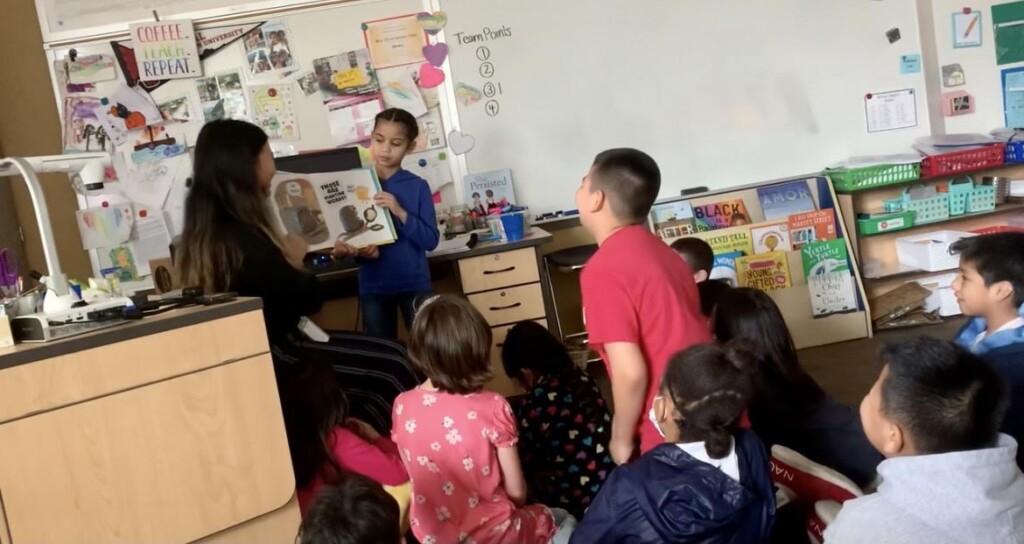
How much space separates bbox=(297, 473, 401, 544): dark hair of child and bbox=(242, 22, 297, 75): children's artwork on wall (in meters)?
3.09

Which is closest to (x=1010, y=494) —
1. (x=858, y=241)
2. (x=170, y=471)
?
(x=170, y=471)

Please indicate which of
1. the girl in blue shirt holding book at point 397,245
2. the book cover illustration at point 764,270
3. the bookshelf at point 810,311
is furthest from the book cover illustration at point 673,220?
the girl in blue shirt holding book at point 397,245

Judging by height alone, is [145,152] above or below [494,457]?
above

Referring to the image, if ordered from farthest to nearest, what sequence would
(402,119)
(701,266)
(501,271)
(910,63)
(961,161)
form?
(910,63)
(961,161)
(501,271)
(402,119)
(701,266)

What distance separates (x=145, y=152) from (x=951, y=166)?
12.7 feet

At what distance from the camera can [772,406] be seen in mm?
2018

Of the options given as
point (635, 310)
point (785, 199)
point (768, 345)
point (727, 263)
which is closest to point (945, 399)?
point (635, 310)

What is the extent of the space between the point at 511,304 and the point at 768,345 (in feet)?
5.70

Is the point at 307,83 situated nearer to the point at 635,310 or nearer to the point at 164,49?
the point at 164,49

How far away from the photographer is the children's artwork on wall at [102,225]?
389cm

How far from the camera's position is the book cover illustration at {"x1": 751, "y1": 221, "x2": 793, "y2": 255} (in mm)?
4160

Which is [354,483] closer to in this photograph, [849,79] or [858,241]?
[858,241]

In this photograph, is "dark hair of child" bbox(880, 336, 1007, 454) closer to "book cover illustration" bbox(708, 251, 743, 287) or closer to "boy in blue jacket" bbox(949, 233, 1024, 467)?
"boy in blue jacket" bbox(949, 233, 1024, 467)

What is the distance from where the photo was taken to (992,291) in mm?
2002
